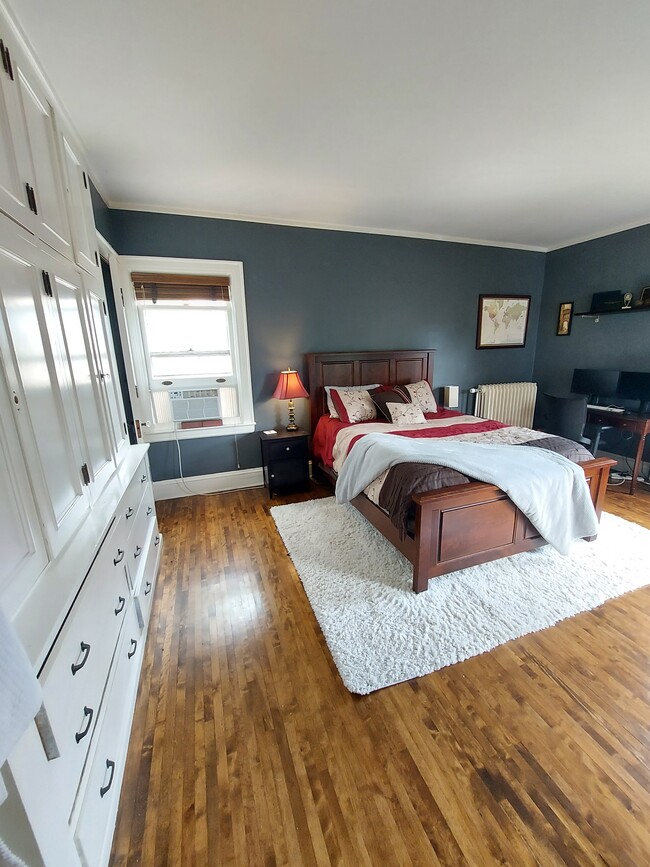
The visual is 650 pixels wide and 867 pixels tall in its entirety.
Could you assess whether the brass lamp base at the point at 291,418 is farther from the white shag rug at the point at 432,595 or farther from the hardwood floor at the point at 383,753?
the hardwood floor at the point at 383,753

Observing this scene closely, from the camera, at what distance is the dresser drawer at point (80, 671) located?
819mm

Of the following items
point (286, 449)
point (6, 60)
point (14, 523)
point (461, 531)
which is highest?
point (6, 60)

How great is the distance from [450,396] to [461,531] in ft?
8.97

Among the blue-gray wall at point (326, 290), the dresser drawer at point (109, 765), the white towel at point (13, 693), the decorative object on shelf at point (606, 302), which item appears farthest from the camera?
the decorative object on shelf at point (606, 302)

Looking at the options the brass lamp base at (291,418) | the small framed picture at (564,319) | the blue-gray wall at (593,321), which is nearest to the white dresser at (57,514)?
the brass lamp base at (291,418)

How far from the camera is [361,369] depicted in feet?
13.0

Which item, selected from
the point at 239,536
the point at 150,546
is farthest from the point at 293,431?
the point at 150,546

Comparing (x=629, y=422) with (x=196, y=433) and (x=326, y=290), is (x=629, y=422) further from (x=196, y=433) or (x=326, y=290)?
(x=196, y=433)

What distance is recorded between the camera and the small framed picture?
4.50m

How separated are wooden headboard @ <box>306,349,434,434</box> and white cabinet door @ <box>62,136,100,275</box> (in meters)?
2.13

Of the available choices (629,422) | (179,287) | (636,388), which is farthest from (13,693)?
(636,388)

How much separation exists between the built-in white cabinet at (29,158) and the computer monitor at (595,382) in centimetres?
499

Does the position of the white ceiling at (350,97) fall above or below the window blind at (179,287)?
above

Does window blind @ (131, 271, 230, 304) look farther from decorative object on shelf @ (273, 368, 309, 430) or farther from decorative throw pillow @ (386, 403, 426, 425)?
decorative throw pillow @ (386, 403, 426, 425)
